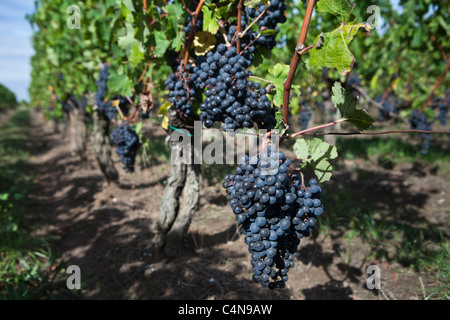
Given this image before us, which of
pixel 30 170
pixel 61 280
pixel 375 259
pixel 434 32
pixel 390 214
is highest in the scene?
pixel 434 32

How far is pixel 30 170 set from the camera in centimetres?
780

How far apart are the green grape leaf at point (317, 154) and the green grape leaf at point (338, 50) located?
0.40 m

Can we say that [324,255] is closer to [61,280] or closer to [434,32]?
[61,280]

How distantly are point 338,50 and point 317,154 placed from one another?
52cm

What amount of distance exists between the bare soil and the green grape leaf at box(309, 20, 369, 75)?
208 cm

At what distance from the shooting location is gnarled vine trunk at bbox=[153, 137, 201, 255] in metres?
2.93

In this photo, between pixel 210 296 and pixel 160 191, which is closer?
pixel 210 296

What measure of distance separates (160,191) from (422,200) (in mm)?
4292

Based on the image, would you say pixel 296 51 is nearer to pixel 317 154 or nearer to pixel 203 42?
pixel 317 154

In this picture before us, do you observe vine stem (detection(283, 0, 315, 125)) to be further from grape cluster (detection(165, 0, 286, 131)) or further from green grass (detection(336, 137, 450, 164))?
green grass (detection(336, 137, 450, 164))

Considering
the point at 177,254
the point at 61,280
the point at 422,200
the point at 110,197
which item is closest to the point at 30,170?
the point at 110,197
